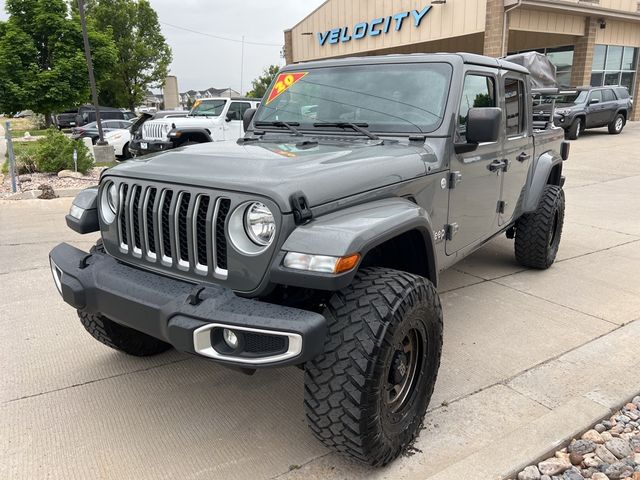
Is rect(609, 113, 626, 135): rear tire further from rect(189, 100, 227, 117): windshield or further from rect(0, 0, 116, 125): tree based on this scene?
rect(0, 0, 116, 125): tree

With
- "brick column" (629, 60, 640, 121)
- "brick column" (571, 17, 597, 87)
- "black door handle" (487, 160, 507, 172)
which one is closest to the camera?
"black door handle" (487, 160, 507, 172)

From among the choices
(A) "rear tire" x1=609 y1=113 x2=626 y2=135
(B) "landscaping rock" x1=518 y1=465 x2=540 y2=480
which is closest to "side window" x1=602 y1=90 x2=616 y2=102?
(A) "rear tire" x1=609 y1=113 x2=626 y2=135

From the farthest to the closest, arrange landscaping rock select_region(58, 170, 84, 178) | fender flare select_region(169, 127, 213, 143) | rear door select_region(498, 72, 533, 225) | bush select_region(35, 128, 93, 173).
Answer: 1. fender flare select_region(169, 127, 213, 143)
2. bush select_region(35, 128, 93, 173)
3. landscaping rock select_region(58, 170, 84, 178)
4. rear door select_region(498, 72, 533, 225)

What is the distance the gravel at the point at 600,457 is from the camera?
2.36 m

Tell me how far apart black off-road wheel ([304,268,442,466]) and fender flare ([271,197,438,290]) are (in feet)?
0.62

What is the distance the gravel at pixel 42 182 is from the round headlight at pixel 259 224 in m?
A: 7.94

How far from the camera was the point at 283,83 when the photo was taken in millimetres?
3936

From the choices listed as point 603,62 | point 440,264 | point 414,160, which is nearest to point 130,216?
point 414,160

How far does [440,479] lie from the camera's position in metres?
2.26

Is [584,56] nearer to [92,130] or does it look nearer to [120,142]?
[120,142]

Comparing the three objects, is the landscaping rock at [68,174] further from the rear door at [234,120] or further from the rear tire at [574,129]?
the rear tire at [574,129]

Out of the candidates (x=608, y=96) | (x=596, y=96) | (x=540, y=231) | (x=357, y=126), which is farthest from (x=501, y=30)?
(x=357, y=126)

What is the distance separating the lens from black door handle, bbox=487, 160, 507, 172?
3763 millimetres

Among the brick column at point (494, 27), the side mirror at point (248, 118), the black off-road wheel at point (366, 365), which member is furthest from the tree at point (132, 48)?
the black off-road wheel at point (366, 365)
